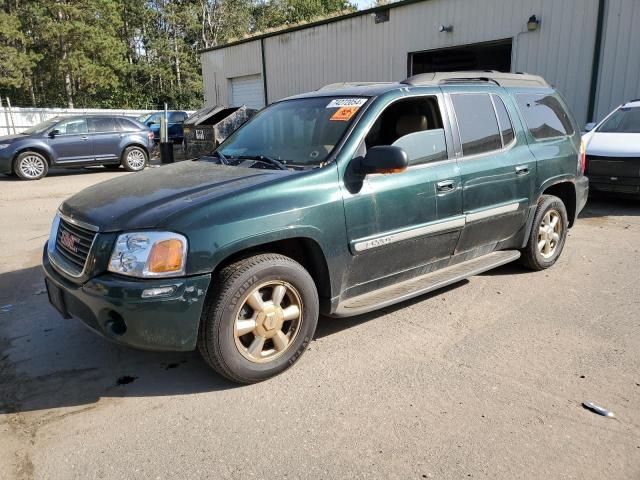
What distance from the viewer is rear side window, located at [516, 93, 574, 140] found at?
486cm

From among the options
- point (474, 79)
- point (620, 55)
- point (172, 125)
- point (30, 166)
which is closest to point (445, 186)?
point (474, 79)

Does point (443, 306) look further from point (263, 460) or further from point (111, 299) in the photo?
point (111, 299)

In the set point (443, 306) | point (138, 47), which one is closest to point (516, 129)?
point (443, 306)

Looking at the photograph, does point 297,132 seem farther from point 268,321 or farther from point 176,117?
point 176,117

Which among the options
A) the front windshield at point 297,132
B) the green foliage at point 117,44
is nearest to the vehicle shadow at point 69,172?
the front windshield at point 297,132

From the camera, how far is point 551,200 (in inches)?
199

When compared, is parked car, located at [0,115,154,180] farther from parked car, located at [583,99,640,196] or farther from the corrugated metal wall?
the corrugated metal wall

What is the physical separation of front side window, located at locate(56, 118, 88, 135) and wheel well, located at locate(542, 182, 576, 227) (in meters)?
12.5

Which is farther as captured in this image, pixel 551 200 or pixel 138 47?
pixel 138 47

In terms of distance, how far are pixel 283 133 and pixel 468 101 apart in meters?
1.55

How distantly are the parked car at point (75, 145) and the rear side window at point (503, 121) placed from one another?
1225 centimetres

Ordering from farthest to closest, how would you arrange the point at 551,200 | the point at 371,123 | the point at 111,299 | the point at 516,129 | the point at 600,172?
the point at 600,172 → the point at 551,200 → the point at 516,129 → the point at 371,123 → the point at 111,299

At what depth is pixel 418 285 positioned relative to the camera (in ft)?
12.8

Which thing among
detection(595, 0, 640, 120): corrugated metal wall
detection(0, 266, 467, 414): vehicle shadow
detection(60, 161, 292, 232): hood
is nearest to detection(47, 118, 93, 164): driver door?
detection(0, 266, 467, 414): vehicle shadow
